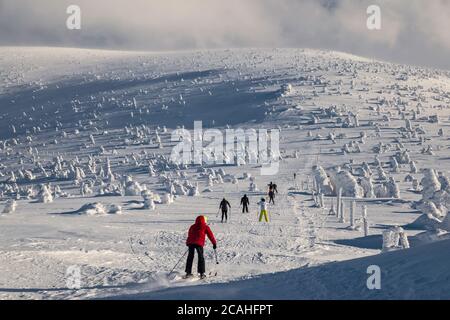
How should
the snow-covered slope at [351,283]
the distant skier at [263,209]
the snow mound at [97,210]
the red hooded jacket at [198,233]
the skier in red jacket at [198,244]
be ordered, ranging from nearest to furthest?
1. the snow-covered slope at [351,283]
2. the skier in red jacket at [198,244]
3. the red hooded jacket at [198,233]
4. the distant skier at [263,209]
5. the snow mound at [97,210]

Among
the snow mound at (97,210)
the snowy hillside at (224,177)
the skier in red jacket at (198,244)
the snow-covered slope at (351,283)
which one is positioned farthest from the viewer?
the snow mound at (97,210)

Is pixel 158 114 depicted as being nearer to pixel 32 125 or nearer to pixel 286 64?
pixel 32 125

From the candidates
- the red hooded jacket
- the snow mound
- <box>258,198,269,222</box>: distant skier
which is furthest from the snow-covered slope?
the snow mound

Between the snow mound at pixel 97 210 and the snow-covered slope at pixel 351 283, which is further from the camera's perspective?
the snow mound at pixel 97 210

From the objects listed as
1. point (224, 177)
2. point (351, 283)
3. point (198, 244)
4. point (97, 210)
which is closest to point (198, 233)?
point (198, 244)

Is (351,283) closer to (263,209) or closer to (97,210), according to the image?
(263,209)

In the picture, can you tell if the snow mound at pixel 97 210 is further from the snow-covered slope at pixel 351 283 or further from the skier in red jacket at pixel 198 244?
the snow-covered slope at pixel 351 283

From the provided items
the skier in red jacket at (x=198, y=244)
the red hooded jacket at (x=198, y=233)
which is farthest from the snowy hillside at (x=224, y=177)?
the red hooded jacket at (x=198, y=233)

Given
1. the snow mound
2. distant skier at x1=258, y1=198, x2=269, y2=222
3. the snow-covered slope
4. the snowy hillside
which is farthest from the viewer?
the snow mound

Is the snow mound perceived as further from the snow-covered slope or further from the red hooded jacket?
the snow-covered slope
